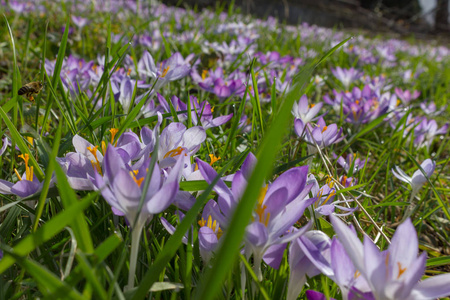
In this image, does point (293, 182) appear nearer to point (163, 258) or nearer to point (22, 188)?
point (163, 258)

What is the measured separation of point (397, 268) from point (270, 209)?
0.20m

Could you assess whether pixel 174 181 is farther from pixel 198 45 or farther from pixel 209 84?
pixel 198 45

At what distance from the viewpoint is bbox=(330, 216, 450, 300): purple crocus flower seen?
500 mm

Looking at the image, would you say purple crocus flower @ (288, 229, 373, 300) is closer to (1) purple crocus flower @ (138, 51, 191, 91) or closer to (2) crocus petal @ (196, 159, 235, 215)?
(2) crocus petal @ (196, 159, 235, 215)

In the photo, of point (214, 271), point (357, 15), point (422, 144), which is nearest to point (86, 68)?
point (214, 271)

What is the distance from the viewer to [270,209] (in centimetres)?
57

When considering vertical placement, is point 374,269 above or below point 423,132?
above

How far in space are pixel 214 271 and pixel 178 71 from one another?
36.2 inches

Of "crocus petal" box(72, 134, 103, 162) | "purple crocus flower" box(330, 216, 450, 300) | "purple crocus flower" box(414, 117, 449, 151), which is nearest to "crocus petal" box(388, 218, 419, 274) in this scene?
"purple crocus flower" box(330, 216, 450, 300)

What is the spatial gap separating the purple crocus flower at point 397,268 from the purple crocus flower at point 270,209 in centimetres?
7

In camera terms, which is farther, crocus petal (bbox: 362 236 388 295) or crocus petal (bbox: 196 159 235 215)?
crocus petal (bbox: 196 159 235 215)

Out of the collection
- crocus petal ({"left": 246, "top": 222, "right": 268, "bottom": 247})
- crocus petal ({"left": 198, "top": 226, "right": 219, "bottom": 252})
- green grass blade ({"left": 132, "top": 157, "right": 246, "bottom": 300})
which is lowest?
crocus petal ({"left": 198, "top": 226, "right": 219, "bottom": 252})

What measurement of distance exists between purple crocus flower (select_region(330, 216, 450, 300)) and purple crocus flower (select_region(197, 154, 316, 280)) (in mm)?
73

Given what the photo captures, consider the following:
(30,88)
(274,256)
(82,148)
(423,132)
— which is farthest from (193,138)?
(423,132)
